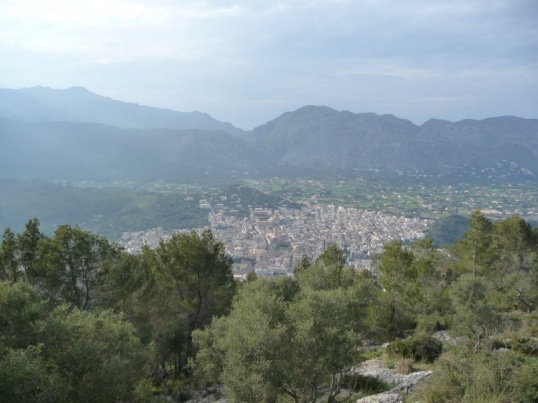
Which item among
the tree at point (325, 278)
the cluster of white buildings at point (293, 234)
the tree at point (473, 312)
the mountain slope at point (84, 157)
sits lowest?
the cluster of white buildings at point (293, 234)

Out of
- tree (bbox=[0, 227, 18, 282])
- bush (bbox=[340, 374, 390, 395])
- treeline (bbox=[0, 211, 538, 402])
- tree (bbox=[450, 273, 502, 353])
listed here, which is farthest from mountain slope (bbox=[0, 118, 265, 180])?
bush (bbox=[340, 374, 390, 395])

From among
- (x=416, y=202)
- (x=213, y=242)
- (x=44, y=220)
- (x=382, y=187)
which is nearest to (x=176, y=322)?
(x=213, y=242)

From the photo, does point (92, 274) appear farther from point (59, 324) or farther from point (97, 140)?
point (97, 140)

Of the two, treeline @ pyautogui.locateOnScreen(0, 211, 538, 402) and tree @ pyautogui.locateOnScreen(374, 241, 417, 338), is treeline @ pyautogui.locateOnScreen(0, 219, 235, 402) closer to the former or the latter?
treeline @ pyautogui.locateOnScreen(0, 211, 538, 402)

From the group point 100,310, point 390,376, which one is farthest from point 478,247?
point 100,310

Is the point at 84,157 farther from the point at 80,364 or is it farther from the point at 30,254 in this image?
the point at 80,364

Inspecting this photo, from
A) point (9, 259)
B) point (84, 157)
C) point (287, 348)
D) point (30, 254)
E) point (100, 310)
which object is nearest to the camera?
point (287, 348)

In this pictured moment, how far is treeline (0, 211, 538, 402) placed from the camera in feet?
25.7

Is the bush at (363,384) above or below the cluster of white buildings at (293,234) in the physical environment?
above

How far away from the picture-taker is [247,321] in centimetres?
848

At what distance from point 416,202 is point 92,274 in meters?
103

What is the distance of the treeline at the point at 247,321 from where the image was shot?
25.7 ft

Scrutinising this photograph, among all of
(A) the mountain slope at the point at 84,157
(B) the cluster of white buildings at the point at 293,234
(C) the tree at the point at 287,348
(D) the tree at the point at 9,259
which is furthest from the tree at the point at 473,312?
(A) the mountain slope at the point at 84,157

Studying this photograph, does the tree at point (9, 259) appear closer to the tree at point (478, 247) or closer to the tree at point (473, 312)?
the tree at point (473, 312)
